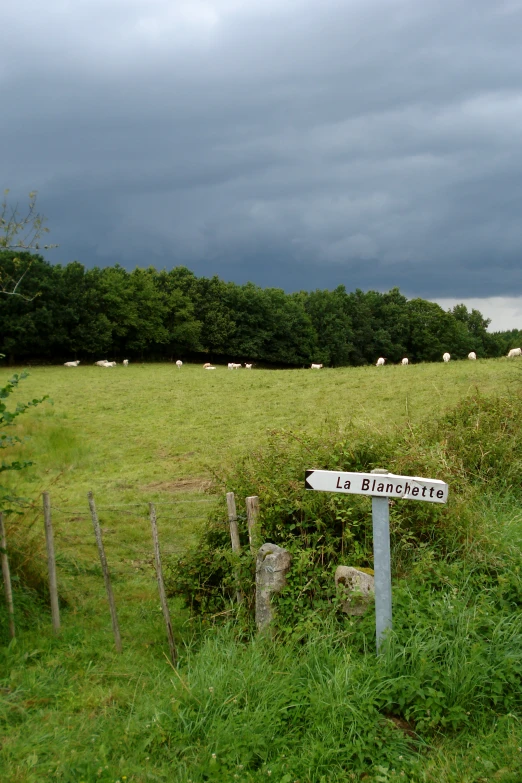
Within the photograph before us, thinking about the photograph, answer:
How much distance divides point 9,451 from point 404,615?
15.4m

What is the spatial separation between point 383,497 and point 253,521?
200 centimetres

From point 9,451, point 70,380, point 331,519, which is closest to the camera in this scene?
point 331,519

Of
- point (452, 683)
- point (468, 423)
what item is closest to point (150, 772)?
point (452, 683)

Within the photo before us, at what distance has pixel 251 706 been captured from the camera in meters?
4.90

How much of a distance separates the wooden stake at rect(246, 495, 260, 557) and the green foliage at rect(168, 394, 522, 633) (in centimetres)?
11

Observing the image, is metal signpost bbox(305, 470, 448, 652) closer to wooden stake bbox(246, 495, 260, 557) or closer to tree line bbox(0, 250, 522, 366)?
wooden stake bbox(246, 495, 260, 557)

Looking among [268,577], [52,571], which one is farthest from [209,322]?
[268,577]

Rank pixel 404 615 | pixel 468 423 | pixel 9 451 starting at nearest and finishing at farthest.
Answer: pixel 404 615
pixel 468 423
pixel 9 451

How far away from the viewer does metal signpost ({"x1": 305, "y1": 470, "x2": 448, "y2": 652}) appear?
17.4 ft

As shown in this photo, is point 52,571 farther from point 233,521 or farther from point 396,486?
point 396,486

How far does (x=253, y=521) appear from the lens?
6.91m

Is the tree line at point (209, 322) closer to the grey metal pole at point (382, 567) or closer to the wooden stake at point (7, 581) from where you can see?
Answer: the wooden stake at point (7, 581)

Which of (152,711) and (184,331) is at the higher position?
(184,331)

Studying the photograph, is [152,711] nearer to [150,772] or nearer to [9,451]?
[150,772]
